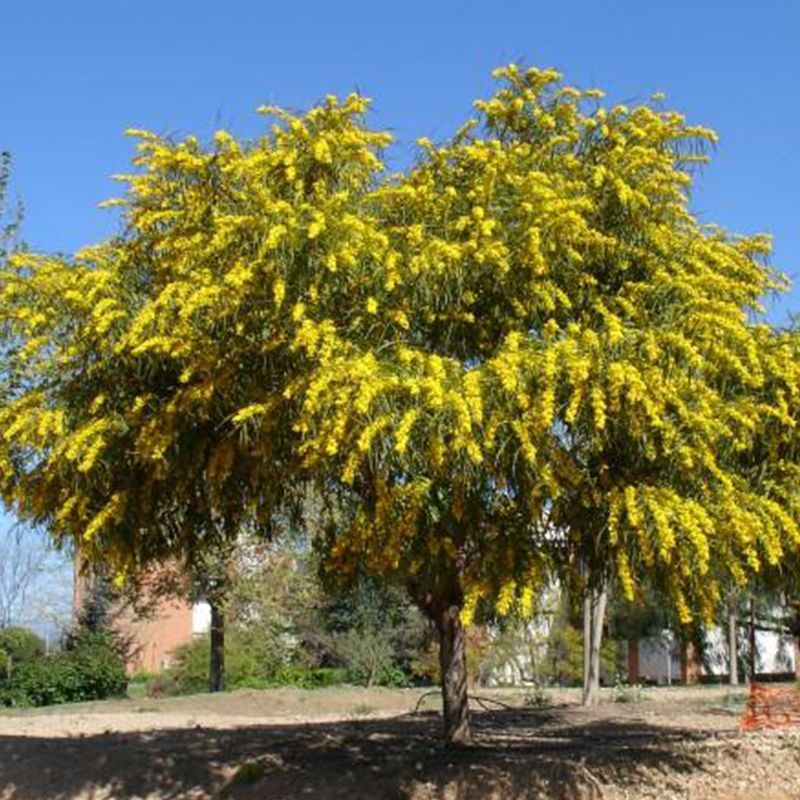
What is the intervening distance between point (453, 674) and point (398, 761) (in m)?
1.10

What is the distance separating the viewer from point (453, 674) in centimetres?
1344

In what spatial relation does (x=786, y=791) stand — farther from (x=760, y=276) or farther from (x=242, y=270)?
(x=242, y=270)

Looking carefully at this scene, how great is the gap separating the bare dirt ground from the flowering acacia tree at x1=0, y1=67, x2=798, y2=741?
2.48 meters

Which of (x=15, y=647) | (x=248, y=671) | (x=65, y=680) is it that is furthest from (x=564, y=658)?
(x=15, y=647)

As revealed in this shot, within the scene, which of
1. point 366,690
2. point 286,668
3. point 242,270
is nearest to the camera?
point 242,270

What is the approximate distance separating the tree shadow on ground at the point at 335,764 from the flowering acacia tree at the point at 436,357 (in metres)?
2.42

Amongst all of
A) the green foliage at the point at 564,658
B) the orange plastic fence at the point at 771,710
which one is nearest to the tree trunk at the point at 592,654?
the orange plastic fence at the point at 771,710

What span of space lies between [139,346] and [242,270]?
110 centimetres

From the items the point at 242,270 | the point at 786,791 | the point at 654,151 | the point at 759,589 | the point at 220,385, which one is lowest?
the point at 786,791

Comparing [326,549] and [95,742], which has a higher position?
[326,549]

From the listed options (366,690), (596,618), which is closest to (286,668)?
→ (366,690)

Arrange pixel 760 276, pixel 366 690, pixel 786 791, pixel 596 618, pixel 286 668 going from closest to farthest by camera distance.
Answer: pixel 760 276, pixel 786 791, pixel 596 618, pixel 366 690, pixel 286 668

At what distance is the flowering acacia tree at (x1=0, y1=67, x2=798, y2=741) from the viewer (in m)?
9.52

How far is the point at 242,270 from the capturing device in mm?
9672
